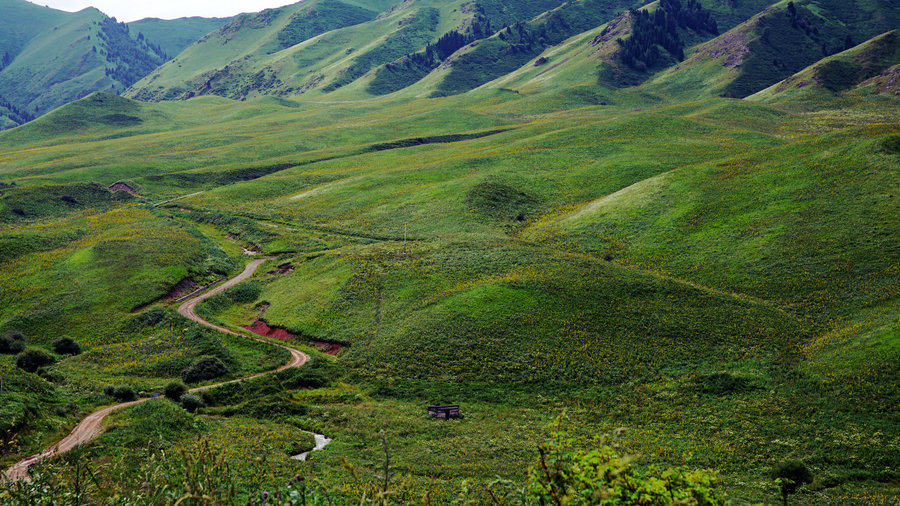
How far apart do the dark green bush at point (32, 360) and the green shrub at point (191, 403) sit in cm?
1913

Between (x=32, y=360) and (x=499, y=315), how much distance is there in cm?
4665

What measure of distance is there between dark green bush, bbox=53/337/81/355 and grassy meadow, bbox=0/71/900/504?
1841 millimetres

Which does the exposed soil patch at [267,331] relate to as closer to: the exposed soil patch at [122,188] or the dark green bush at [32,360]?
the dark green bush at [32,360]

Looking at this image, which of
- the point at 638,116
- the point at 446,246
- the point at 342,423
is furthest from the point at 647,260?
the point at 638,116

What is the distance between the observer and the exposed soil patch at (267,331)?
6569cm

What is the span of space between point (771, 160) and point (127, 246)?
11786 cm

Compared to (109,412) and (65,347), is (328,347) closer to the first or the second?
(109,412)

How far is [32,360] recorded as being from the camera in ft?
171

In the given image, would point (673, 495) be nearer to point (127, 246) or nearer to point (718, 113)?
point (127, 246)

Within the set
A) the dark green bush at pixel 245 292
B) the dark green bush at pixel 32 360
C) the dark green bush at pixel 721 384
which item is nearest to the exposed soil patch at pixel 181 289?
the dark green bush at pixel 245 292

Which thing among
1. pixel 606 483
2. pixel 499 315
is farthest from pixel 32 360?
pixel 606 483

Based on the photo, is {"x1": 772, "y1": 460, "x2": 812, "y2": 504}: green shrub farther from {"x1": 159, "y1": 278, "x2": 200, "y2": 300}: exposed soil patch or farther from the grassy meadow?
{"x1": 159, "y1": 278, "x2": 200, "y2": 300}: exposed soil patch

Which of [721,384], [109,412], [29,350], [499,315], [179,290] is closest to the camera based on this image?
[109,412]

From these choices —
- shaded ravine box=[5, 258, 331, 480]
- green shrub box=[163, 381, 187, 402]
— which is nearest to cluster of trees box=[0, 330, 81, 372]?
shaded ravine box=[5, 258, 331, 480]
